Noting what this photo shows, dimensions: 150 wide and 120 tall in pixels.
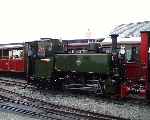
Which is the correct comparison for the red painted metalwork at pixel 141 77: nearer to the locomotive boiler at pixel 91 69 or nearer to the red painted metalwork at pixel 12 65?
the locomotive boiler at pixel 91 69

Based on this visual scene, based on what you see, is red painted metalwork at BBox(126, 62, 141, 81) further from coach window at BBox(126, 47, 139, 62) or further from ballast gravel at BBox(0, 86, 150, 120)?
coach window at BBox(126, 47, 139, 62)

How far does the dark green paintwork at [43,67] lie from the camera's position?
18.7m

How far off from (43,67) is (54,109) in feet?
19.4

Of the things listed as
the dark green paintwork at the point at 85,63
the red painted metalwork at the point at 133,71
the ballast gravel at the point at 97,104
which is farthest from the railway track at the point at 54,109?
the red painted metalwork at the point at 133,71

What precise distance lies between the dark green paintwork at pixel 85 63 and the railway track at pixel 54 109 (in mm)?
2755

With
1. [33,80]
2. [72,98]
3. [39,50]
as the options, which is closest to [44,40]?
A: [39,50]

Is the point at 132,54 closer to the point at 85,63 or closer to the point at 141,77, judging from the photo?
the point at 85,63

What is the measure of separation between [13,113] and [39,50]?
732 cm

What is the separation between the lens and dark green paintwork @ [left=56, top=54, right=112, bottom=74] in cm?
1625

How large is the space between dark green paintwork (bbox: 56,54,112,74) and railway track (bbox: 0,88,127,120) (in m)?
2.76

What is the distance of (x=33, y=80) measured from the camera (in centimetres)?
2006

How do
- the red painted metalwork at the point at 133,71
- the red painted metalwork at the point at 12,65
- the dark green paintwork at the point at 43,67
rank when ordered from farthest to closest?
the red painted metalwork at the point at 12,65 < the dark green paintwork at the point at 43,67 < the red painted metalwork at the point at 133,71

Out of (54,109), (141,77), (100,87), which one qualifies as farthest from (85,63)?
(54,109)

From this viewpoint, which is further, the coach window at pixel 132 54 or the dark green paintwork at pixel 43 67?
the coach window at pixel 132 54
